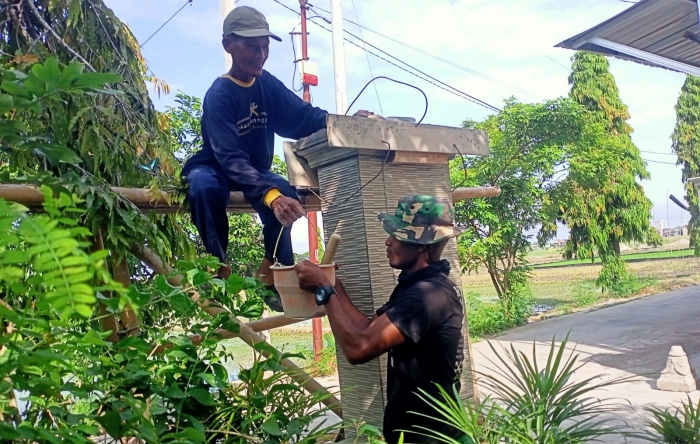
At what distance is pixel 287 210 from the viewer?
2057mm

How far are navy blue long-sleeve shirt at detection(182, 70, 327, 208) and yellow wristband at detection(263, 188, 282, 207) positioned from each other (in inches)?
0.7

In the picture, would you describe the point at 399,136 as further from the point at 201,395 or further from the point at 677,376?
the point at 677,376

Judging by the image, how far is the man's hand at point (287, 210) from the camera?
2055 mm

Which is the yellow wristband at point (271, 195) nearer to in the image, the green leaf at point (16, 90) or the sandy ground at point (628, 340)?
the green leaf at point (16, 90)

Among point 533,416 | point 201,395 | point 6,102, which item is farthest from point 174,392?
point 533,416

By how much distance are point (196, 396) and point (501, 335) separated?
10785 millimetres

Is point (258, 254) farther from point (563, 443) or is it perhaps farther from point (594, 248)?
point (594, 248)

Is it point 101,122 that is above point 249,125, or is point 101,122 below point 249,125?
above

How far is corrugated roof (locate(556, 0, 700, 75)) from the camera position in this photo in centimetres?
429

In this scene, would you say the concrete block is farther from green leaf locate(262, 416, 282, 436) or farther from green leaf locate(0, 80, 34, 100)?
green leaf locate(0, 80, 34, 100)

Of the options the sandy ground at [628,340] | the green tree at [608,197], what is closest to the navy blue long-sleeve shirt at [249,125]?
the sandy ground at [628,340]

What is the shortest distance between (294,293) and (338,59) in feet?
24.7

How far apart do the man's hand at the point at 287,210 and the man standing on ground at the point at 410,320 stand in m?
0.21

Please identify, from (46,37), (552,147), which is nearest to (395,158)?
(46,37)
